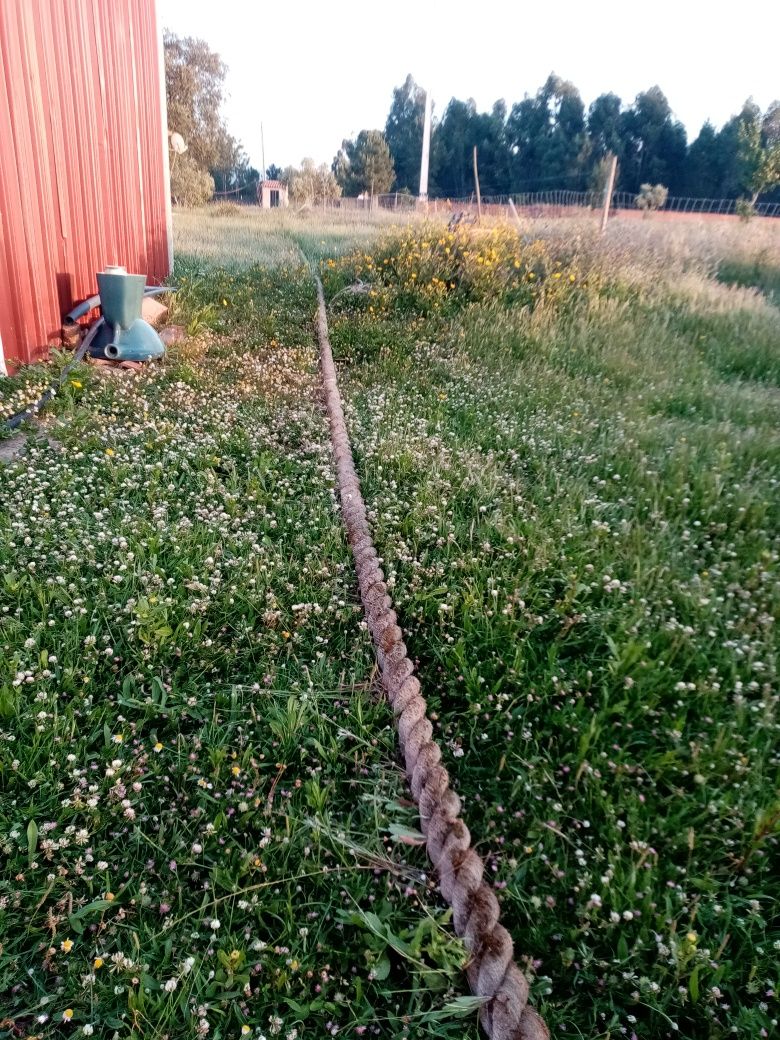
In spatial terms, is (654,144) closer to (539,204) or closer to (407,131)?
(407,131)

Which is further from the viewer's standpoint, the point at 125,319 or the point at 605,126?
the point at 605,126

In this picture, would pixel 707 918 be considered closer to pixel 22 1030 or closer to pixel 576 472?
pixel 22 1030

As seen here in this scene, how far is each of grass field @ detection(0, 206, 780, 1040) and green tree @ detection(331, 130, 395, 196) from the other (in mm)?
51758

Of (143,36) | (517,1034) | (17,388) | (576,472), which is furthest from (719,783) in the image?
(143,36)

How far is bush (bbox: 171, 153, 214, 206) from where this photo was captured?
97.9 feet

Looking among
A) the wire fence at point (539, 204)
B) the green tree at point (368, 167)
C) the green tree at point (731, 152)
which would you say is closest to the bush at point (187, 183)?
the wire fence at point (539, 204)

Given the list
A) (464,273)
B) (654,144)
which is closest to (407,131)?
(654,144)

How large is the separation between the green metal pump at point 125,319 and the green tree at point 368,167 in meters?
49.2

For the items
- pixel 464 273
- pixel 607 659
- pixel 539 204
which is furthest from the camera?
pixel 539 204

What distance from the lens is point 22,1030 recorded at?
1.46 m

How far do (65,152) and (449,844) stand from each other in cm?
688

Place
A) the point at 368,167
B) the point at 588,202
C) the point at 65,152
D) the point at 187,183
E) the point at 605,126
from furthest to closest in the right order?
the point at 605,126
the point at 368,167
the point at 187,183
the point at 588,202
the point at 65,152

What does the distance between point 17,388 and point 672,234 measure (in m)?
11.5

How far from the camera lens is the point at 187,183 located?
98.9 feet
